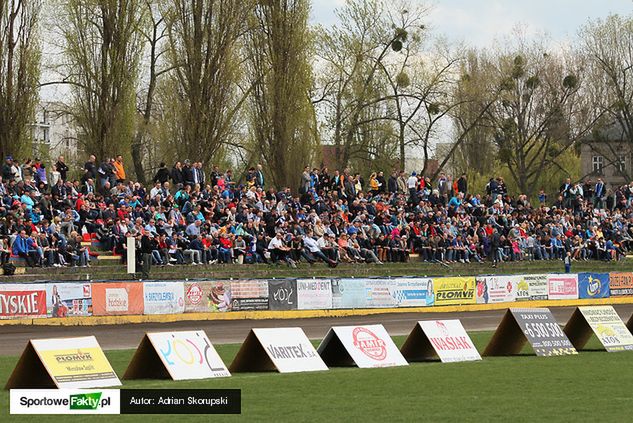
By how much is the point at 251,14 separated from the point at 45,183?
17355 millimetres

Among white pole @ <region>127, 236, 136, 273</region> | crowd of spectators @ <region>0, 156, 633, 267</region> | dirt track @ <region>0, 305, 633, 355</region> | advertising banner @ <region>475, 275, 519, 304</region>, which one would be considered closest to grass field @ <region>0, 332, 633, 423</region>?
dirt track @ <region>0, 305, 633, 355</region>

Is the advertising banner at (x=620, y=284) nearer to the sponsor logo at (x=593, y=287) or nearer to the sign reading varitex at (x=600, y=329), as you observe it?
the sponsor logo at (x=593, y=287)

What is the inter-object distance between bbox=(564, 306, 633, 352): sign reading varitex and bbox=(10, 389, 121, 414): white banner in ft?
42.1

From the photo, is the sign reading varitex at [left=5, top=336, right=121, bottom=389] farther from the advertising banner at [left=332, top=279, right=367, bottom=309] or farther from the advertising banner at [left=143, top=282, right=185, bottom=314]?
the advertising banner at [left=332, top=279, right=367, bottom=309]

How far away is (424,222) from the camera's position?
164ft

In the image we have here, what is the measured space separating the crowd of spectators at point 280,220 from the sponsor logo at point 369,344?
17949 millimetres

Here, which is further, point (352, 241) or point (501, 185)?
point (501, 185)

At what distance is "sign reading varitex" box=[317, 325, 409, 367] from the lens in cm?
2072

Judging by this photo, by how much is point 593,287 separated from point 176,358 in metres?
35.2

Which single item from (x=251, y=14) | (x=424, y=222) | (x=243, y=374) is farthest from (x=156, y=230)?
(x=243, y=374)

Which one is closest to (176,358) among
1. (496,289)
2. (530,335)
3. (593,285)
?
(530,335)

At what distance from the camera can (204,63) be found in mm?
52469

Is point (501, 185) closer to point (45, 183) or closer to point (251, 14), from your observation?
point (251, 14)

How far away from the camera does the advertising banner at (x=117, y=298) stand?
117 ft
